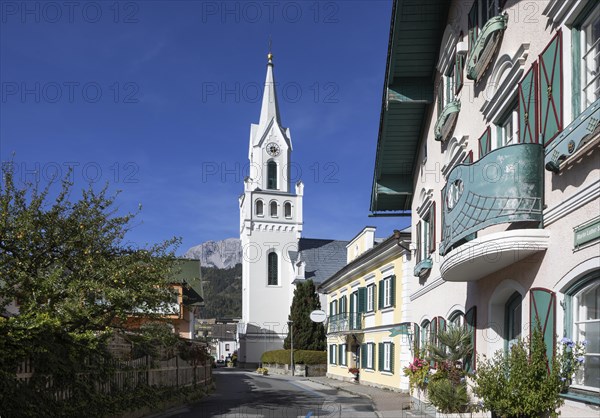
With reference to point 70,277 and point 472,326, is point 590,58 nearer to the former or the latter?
point 472,326

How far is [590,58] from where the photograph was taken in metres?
7.48

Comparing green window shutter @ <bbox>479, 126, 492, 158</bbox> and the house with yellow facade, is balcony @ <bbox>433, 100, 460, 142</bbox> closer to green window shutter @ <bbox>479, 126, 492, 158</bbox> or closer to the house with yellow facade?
green window shutter @ <bbox>479, 126, 492, 158</bbox>

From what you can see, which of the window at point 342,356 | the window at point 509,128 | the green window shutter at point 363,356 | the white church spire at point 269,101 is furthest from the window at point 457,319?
the white church spire at point 269,101

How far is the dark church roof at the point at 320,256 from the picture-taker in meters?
64.0

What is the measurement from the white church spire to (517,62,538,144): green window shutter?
5970 cm

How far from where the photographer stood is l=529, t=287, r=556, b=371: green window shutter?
8.00m

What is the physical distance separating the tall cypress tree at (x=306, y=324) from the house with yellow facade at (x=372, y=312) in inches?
408

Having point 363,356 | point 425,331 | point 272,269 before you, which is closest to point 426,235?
point 425,331

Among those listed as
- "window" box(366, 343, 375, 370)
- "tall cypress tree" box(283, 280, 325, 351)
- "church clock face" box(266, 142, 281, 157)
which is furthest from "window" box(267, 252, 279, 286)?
"window" box(366, 343, 375, 370)

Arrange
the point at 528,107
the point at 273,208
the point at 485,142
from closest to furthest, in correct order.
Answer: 1. the point at 528,107
2. the point at 485,142
3. the point at 273,208

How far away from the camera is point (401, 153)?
1888cm

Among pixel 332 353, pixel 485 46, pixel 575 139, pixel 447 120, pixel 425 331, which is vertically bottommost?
pixel 332 353

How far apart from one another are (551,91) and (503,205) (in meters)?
1.57

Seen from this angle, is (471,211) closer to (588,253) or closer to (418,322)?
(588,253)
